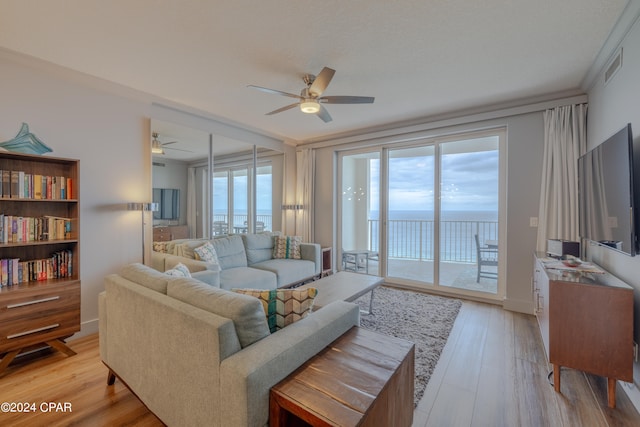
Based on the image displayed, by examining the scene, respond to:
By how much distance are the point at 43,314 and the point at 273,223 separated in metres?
3.28

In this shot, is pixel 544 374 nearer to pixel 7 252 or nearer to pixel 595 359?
pixel 595 359

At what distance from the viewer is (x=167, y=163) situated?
3.62 metres

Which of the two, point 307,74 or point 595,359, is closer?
point 595,359

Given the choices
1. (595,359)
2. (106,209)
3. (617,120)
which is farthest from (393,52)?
(106,209)

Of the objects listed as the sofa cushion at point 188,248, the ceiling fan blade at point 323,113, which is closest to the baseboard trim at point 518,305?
the ceiling fan blade at point 323,113

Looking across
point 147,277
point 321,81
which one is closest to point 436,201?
point 321,81

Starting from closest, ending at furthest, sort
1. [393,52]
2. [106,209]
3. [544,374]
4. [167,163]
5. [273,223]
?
[544,374]
[393,52]
[106,209]
[167,163]
[273,223]

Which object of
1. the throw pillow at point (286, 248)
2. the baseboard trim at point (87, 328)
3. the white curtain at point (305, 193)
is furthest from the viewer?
the white curtain at point (305, 193)

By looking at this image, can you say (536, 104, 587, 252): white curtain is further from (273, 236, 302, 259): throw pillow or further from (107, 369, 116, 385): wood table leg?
(107, 369, 116, 385): wood table leg

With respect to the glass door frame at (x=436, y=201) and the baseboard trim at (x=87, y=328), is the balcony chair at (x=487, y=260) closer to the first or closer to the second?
the glass door frame at (x=436, y=201)

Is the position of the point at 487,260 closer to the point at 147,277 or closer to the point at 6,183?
the point at 147,277

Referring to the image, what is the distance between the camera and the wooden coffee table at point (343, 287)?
264 centimetres

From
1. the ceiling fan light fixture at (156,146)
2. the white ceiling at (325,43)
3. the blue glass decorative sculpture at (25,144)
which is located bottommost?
the blue glass decorative sculpture at (25,144)

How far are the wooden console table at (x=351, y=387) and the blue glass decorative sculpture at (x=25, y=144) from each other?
2.78 metres
